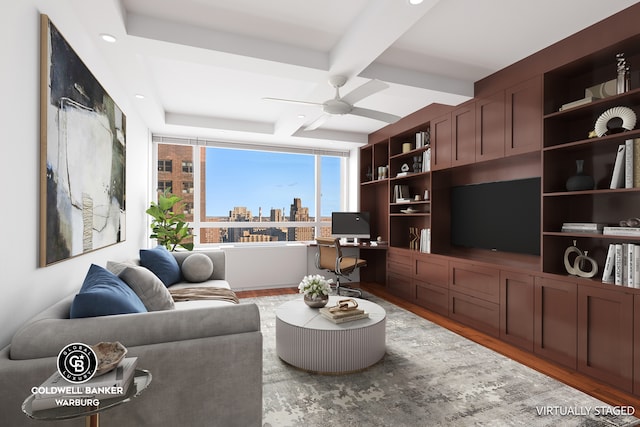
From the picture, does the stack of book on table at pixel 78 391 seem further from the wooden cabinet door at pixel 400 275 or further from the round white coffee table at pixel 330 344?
the wooden cabinet door at pixel 400 275

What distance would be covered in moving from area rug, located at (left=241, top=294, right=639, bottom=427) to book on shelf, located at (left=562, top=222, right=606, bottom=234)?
3.87ft

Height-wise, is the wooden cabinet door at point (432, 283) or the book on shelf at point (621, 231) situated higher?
the book on shelf at point (621, 231)

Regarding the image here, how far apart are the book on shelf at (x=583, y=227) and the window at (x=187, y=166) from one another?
495cm

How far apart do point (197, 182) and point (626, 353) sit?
17.5ft

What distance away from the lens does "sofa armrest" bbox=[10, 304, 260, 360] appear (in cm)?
124

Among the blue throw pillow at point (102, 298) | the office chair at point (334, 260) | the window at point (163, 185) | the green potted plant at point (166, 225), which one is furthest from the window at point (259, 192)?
the blue throw pillow at point (102, 298)

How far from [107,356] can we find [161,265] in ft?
7.73

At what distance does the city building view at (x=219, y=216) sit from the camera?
5176 millimetres

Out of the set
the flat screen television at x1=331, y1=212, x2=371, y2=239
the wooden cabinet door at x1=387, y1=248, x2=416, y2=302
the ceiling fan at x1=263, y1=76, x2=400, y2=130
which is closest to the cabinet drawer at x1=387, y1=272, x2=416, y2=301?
the wooden cabinet door at x1=387, y1=248, x2=416, y2=302

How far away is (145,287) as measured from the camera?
2.01 m

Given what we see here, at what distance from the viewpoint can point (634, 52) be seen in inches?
94.9

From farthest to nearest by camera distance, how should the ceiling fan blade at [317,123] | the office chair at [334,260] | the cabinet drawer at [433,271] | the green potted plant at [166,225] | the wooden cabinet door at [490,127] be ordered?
the office chair at [334,260] < the green potted plant at [166,225] < the cabinet drawer at [433,271] < the ceiling fan blade at [317,123] < the wooden cabinet door at [490,127]

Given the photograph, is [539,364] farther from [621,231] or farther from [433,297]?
[433,297]

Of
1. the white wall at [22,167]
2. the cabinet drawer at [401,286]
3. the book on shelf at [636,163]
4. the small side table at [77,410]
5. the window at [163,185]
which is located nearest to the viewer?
the small side table at [77,410]
